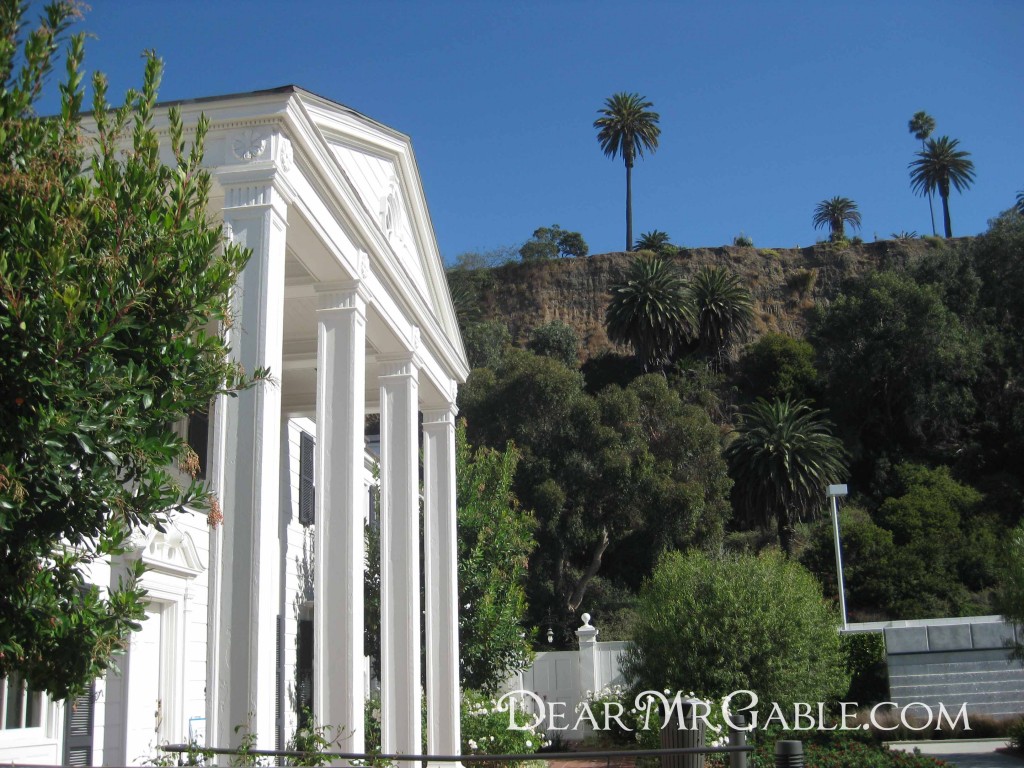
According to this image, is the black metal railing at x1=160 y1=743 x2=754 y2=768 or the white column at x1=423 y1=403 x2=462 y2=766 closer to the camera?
the black metal railing at x1=160 y1=743 x2=754 y2=768

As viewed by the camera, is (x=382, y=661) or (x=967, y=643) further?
(x=967, y=643)

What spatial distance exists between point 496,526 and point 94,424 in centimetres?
1750

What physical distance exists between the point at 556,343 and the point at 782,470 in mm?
18283

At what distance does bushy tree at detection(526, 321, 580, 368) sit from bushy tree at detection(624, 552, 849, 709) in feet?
121

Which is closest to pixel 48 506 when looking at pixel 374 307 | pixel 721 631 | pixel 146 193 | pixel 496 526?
pixel 146 193

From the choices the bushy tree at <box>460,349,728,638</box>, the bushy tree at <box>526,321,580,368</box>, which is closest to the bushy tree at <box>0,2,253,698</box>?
the bushy tree at <box>460,349,728,638</box>

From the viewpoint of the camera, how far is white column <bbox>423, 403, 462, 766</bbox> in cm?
1375

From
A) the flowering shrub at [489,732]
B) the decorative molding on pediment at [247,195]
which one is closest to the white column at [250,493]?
the decorative molding on pediment at [247,195]

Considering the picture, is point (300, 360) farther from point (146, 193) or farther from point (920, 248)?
point (920, 248)

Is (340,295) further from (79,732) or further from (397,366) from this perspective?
(79,732)

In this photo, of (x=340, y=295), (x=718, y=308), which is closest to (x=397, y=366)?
(x=340, y=295)

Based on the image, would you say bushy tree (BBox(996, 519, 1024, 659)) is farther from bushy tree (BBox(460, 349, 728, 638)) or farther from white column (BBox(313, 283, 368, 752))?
bushy tree (BBox(460, 349, 728, 638))

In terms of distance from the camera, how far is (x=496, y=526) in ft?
71.5

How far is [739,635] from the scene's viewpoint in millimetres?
17719
